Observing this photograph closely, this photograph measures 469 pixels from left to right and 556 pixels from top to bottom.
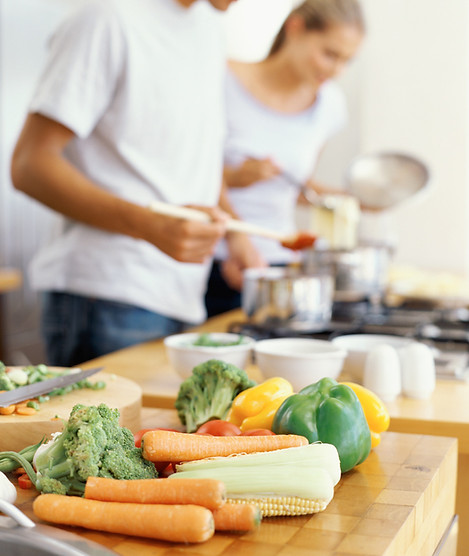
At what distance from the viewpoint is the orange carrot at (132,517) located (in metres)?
0.80

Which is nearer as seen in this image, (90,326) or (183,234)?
(183,234)

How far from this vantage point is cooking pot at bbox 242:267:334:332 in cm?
194

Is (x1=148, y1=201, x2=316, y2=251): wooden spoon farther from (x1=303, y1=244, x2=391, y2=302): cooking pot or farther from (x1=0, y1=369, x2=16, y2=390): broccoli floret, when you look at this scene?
(x1=0, y1=369, x2=16, y2=390): broccoli floret

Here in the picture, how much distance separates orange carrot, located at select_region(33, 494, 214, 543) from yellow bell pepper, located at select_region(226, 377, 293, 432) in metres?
0.30

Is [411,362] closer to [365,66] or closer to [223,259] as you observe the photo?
[223,259]

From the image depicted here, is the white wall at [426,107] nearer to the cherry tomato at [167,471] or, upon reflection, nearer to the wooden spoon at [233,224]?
the wooden spoon at [233,224]

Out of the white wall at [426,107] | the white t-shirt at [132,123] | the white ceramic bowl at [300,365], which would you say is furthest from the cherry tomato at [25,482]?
the white wall at [426,107]

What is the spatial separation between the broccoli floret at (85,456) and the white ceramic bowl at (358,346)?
2.31ft

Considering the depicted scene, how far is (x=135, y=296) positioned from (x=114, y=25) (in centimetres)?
64

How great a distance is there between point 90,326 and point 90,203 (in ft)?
1.07

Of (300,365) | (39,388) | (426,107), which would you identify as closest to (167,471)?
(39,388)

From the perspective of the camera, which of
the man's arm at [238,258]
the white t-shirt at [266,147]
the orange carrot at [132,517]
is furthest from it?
the white t-shirt at [266,147]

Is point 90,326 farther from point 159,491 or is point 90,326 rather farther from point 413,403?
point 159,491

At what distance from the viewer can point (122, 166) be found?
199 cm
